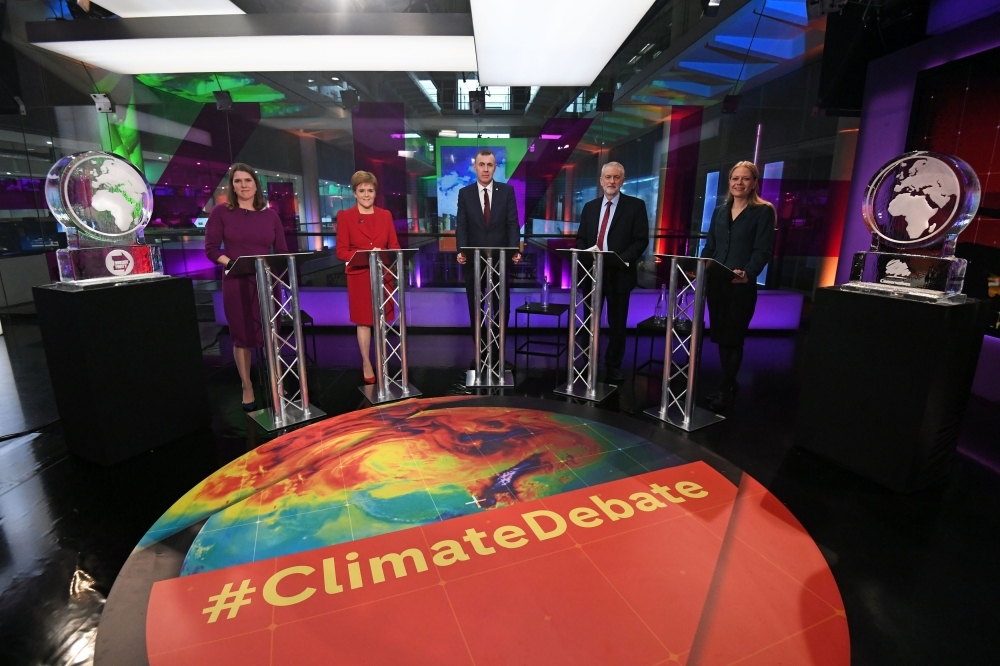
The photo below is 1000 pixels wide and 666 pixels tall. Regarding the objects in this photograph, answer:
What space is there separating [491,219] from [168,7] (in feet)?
10.6

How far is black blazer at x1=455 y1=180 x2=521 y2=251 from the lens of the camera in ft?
13.4

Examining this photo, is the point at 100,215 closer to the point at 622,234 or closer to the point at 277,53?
the point at 277,53

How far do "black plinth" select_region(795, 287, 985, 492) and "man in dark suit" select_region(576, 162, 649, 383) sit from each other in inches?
59.6

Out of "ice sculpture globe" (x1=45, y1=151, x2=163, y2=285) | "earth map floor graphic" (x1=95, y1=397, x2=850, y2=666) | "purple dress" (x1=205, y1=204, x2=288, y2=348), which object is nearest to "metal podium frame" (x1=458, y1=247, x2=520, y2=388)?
"earth map floor graphic" (x1=95, y1=397, x2=850, y2=666)

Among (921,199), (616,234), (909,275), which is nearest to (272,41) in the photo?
(616,234)

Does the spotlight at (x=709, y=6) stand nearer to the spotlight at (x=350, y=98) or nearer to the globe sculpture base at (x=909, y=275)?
the globe sculpture base at (x=909, y=275)

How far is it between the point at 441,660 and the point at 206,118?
291 inches

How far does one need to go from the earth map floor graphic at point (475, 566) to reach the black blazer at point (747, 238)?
1395mm

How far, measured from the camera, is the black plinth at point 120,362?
2.64m

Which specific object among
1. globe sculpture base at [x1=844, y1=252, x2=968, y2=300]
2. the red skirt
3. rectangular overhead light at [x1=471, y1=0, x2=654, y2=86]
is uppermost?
rectangular overhead light at [x1=471, y1=0, x2=654, y2=86]

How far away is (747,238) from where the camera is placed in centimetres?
332

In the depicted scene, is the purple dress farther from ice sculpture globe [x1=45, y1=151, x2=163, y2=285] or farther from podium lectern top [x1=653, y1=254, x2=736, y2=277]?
podium lectern top [x1=653, y1=254, x2=736, y2=277]

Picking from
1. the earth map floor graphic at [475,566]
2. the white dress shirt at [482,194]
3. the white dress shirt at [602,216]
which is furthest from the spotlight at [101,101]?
the white dress shirt at [602,216]

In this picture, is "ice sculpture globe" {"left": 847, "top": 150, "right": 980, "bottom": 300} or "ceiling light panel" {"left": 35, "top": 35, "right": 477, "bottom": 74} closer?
"ice sculpture globe" {"left": 847, "top": 150, "right": 980, "bottom": 300}
